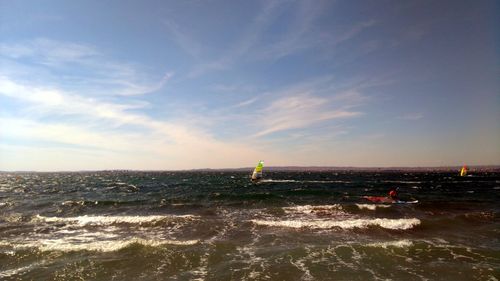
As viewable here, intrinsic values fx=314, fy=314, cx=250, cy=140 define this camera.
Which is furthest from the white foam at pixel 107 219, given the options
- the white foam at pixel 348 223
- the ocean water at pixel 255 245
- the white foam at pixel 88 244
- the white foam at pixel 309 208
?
the white foam at pixel 309 208

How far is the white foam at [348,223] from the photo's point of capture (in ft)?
71.3

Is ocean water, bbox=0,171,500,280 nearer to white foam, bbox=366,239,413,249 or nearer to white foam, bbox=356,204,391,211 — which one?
white foam, bbox=366,239,413,249

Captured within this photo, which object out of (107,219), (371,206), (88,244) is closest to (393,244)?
(371,206)

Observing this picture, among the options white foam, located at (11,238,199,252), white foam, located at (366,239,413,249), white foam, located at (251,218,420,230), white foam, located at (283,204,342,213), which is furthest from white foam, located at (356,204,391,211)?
white foam, located at (11,238,199,252)

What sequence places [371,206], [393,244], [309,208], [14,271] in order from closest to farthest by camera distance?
1. [14,271]
2. [393,244]
3. [309,208]
4. [371,206]

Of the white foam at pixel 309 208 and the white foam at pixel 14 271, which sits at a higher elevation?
the white foam at pixel 309 208

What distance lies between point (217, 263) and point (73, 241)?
9.85 meters

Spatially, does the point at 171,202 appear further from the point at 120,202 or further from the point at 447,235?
the point at 447,235

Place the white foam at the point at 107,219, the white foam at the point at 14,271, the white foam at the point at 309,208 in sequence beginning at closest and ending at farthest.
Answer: the white foam at the point at 14,271, the white foam at the point at 107,219, the white foam at the point at 309,208

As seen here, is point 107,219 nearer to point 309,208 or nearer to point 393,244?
point 309,208

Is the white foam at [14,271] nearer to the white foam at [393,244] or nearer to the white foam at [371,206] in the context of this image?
the white foam at [393,244]

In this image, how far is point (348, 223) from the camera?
22469 mm

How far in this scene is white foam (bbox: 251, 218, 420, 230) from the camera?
856 inches

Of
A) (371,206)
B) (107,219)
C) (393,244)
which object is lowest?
(107,219)
